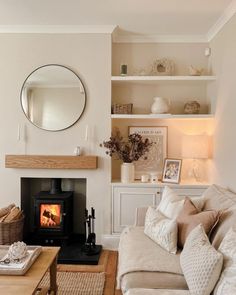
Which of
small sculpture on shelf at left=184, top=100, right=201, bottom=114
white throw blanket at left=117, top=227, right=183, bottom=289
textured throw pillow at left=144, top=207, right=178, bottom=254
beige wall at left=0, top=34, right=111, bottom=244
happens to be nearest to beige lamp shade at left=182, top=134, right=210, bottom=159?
small sculpture on shelf at left=184, top=100, right=201, bottom=114

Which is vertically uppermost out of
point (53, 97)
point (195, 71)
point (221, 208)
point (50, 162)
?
point (195, 71)

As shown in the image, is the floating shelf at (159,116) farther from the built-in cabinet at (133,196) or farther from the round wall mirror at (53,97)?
the built-in cabinet at (133,196)

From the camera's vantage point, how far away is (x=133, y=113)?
419 centimetres

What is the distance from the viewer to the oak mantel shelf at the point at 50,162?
3.80 metres

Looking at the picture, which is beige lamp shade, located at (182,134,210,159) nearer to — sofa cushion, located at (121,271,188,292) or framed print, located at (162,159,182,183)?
framed print, located at (162,159,182,183)

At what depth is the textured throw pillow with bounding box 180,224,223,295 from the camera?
1820 millimetres

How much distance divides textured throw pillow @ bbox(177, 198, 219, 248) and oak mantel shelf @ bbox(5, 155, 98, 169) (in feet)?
4.76

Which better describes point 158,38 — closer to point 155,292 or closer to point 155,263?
point 155,263

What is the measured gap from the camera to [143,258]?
237 cm

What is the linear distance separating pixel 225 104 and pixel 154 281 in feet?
6.81

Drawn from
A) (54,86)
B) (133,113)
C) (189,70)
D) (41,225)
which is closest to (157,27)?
(189,70)

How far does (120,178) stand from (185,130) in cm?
107

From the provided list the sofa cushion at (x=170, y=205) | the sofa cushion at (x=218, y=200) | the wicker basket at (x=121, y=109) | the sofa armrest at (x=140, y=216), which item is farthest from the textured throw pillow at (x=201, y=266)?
the wicker basket at (x=121, y=109)

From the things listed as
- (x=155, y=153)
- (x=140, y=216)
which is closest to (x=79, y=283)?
(x=140, y=216)
